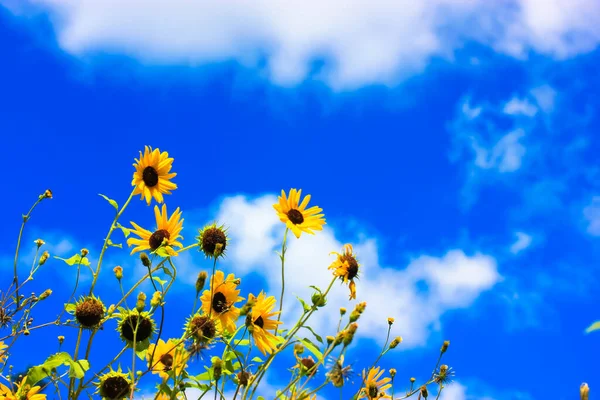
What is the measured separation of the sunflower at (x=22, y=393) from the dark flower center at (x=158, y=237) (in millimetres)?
997

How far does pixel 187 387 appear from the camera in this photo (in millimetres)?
3037

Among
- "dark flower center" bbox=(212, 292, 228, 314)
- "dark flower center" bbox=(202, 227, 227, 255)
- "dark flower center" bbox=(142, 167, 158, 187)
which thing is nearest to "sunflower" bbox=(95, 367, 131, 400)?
"dark flower center" bbox=(212, 292, 228, 314)

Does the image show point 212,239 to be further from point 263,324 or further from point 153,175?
point 153,175

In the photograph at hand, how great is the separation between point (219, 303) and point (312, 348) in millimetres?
719

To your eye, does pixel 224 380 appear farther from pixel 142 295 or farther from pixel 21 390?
pixel 21 390

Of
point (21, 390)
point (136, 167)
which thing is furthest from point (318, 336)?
point (136, 167)

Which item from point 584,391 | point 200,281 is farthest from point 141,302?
point 584,391

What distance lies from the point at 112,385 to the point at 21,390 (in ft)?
1.54

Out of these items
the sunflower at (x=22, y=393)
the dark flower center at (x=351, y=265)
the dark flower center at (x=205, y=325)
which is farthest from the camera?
the dark flower center at (x=351, y=265)

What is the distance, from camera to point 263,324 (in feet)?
11.5

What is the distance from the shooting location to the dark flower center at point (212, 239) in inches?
140

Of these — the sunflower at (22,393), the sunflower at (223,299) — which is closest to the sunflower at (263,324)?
the sunflower at (223,299)

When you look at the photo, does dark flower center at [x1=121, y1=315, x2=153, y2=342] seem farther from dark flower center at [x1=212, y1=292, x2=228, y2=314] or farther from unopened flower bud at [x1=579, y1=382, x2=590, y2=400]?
unopened flower bud at [x1=579, y1=382, x2=590, y2=400]

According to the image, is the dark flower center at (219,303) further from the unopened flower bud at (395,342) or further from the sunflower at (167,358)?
the unopened flower bud at (395,342)
